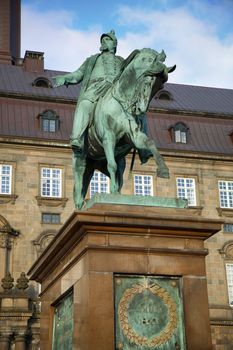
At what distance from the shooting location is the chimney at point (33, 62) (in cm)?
3891

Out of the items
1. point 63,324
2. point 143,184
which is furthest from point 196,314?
point 143,184

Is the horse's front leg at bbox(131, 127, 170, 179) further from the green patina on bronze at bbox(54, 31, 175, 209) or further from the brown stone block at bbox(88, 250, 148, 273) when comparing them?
the brown stone block at bbox(88, 250, 148, 273)

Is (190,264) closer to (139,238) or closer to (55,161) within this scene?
(139,238)

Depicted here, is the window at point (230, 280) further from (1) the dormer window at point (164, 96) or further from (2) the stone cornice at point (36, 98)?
(2) the stone cornice at point (36, 98)

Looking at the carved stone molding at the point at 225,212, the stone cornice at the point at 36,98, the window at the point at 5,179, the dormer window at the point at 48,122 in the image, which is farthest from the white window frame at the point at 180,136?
the window at the point at 5,179

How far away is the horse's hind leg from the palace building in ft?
63.5

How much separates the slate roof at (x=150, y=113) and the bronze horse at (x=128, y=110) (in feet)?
76.1

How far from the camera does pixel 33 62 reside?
1543 inches

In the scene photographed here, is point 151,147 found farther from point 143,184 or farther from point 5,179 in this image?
point 143,184

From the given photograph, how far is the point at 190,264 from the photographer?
25.6ft

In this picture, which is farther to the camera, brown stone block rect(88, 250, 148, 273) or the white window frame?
the white window frame

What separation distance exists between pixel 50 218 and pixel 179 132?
8.88 metres

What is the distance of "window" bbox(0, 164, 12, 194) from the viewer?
3150 cm

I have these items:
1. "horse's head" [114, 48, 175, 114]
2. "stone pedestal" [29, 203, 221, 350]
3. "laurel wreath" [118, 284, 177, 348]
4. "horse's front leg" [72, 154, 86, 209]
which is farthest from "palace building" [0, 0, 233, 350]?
"laurel wreath" [118, 284, 177, 348]
